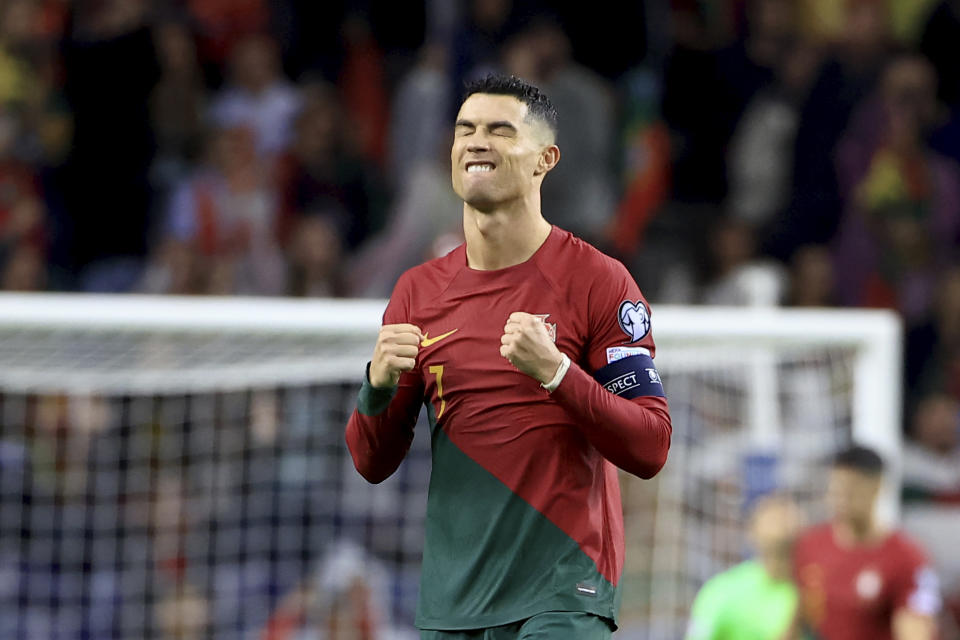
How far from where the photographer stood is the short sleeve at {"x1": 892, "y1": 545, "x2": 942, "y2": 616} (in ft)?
20.5

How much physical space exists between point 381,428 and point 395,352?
0.26 metres

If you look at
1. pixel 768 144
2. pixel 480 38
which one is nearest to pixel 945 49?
pixel 768 144

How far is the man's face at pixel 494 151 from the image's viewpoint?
3.34 meters

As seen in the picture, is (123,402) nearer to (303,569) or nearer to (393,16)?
(303,569)

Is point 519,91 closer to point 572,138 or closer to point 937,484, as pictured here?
point 937,484

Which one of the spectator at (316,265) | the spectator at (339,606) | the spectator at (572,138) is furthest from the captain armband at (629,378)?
the spectator at (316,265)

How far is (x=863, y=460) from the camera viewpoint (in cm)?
624

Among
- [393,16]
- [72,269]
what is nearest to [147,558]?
[72,269]

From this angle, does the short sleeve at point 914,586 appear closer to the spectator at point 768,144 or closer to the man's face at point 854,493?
the man's face at point 854,493

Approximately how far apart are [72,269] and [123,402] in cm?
193

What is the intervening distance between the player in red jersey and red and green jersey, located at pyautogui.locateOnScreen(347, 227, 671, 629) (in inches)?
123

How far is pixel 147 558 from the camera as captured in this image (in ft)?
25.8

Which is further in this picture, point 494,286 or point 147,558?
point 147,558

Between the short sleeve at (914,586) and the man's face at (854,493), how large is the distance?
0.79 ft
